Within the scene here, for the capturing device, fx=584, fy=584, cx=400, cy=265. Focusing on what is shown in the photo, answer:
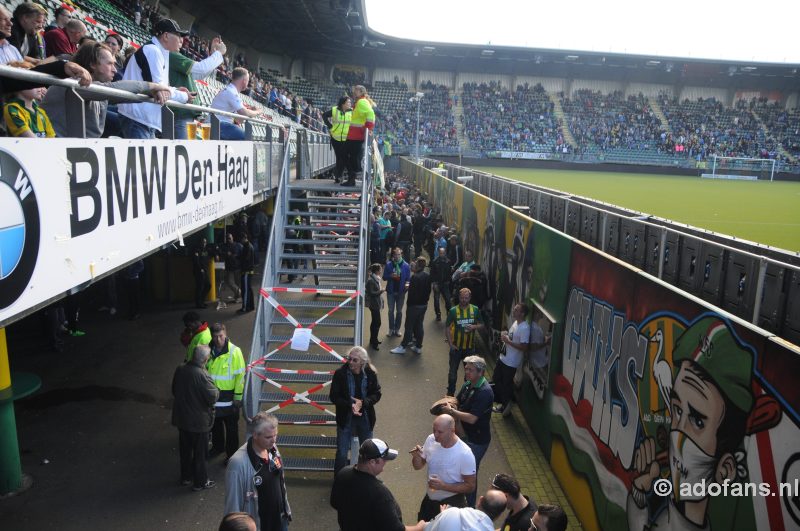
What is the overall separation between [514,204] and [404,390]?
26.7 ft

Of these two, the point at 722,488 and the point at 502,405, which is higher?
the point at 722,488

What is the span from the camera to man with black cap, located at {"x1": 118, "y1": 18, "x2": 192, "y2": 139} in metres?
5.56

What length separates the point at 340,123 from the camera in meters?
11.4

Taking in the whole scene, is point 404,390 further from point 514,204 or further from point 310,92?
point 310,92

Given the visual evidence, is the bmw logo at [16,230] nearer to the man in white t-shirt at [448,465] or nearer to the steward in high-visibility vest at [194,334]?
the man in white t-shirt at [448,465]

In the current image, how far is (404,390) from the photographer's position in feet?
31.6

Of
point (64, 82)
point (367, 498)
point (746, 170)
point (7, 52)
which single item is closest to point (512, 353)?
point (367, 498)

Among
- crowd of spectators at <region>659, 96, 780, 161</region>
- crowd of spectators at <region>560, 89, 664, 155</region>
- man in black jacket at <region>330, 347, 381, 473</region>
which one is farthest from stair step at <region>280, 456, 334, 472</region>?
crowd of spectators at <region>659, 96, 780, 161</region>

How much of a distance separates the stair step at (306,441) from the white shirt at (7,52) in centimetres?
502

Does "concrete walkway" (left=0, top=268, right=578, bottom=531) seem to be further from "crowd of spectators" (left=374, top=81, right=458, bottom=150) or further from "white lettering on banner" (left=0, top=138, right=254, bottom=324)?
"crowd of spectators" (left=374, top=81, right=458, bottom=150)

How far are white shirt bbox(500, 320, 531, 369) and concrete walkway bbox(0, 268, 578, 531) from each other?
0.96 meters

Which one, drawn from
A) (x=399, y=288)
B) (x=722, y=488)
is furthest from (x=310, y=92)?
(x=722, y=488)

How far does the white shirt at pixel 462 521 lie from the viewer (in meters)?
3.64

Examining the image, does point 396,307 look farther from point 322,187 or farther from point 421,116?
point 421,116
